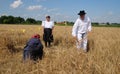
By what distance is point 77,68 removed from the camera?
5.16m

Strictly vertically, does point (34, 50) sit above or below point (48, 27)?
below

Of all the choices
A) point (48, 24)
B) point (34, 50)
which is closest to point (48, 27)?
point (48, 24)

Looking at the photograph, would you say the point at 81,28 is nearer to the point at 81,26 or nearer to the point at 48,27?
the point at 81,26

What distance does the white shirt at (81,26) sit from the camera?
9.34 meters

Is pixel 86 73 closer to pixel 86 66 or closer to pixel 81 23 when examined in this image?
pixel 86 66

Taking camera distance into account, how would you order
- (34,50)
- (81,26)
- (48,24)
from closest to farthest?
(34,50) → (81,26) → (48,24)

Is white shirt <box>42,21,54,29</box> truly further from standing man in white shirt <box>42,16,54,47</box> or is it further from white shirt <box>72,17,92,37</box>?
white shirt <box>72,17,92,37</box>

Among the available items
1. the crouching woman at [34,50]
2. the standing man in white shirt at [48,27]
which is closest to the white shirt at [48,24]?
the standing man in white shirt at [48,27]

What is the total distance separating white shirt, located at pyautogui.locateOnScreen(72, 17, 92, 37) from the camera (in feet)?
30.7

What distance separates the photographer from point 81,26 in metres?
9.43

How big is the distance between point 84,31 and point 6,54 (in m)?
3.03

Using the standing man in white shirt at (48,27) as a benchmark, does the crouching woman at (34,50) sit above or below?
below

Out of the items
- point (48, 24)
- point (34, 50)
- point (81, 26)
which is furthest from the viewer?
point (48, 24)

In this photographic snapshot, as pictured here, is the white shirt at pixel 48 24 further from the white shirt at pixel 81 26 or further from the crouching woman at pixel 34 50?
the crouching woman at pixel 34 50
